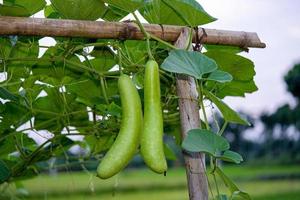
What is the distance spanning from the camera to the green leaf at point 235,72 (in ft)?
2.01

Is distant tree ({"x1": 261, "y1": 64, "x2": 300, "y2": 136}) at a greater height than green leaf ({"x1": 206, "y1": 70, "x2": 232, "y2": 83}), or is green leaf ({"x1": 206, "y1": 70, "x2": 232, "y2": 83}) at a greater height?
green leaf ({"x1": 206, "y1": 70, "x2": 232, "y2": 83})

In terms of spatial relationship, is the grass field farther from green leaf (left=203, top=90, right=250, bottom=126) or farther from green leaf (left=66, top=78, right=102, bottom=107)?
green leaf (left=203, top=90, right=250, bottom=126)

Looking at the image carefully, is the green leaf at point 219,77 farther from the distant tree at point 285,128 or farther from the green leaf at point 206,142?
the distant tree at point 285,128

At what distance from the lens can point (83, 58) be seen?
67 centimetres

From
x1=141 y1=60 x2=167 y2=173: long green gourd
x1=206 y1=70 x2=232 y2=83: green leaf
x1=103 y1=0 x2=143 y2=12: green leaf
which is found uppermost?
x1=103 y1=0 x2=143 y2=12: green leaf

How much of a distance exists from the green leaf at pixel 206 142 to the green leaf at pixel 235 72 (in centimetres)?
13

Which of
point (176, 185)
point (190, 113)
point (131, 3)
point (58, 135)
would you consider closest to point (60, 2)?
point (131, 3)

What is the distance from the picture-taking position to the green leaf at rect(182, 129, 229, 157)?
1.62 ft

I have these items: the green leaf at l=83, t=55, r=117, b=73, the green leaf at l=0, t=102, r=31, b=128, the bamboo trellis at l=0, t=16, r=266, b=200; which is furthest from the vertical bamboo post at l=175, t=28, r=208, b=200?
the green leaf at l=0, t=102, r=31, b=128

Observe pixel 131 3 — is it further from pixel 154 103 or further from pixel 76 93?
pixel 76 93

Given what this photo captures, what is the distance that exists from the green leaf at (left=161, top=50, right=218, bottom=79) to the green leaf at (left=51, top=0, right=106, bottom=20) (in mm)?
101

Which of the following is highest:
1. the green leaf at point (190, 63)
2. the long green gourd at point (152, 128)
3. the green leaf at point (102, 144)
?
the green leaf at point (190, 63)

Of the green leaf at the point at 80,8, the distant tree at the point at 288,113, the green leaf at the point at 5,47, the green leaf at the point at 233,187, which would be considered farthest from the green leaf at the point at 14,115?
the distant tree at the point at 288,113

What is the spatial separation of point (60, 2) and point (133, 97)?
13 centimetres
